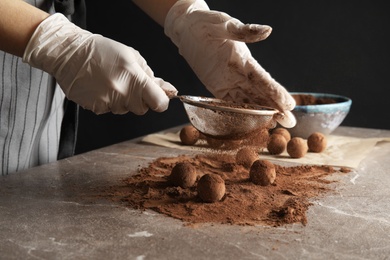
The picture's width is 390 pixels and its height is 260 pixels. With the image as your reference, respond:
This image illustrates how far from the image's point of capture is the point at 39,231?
1067mm

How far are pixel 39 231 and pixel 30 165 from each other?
78 centimetres

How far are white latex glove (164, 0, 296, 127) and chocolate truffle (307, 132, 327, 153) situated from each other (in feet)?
0.61

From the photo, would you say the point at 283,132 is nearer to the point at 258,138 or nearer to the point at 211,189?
the point at 258,138

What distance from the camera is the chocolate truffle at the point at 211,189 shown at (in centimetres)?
123

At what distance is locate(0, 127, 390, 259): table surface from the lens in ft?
3.19

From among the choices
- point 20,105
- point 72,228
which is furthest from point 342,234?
point 20,105

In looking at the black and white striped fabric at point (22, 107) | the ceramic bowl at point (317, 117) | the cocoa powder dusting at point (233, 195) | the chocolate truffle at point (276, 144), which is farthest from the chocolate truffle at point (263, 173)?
the black and white striped fabric at point (22, 107)

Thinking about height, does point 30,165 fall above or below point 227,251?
below

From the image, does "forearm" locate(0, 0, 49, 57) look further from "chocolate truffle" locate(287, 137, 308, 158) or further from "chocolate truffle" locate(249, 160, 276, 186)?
"chocolate truffle" locate(287, 137, 308, 158)

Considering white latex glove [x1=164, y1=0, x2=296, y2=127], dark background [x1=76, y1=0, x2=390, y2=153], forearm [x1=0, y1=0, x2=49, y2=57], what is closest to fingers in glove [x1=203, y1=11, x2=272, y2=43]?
white latex glove [x1=164, y1=0, x2=296, y2=127]

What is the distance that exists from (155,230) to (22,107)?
813mm

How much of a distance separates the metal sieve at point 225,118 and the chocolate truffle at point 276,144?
0.26 metres

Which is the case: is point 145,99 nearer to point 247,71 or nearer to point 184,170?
point 184,170

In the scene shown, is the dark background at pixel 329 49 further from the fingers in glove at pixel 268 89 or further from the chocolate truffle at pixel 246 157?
the chocolate truffle at pixel 246 157
